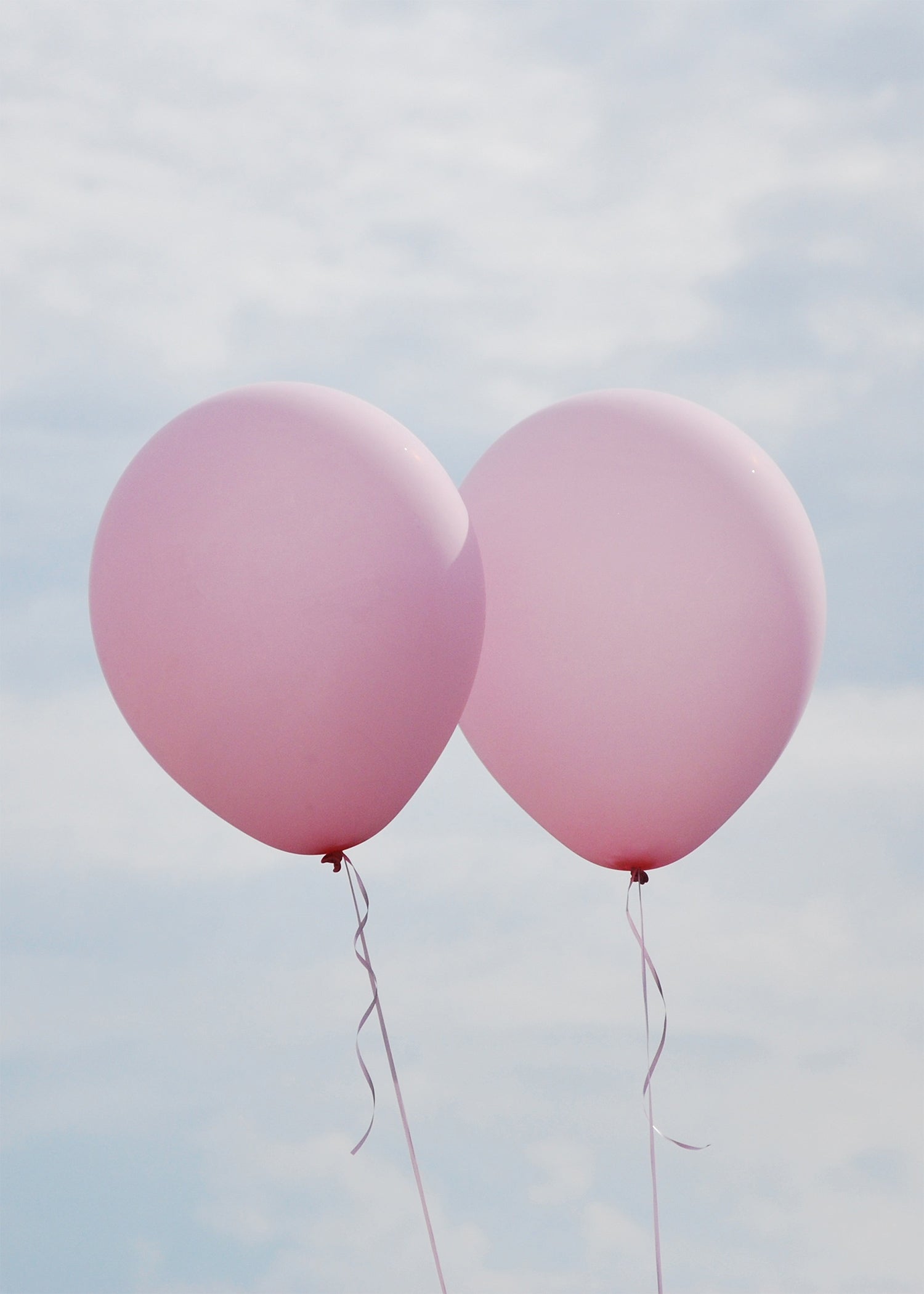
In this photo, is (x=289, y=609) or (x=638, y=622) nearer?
(x=289, y=609)

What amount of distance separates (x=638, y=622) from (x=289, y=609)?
1.16 m

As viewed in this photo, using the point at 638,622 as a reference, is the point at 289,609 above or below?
below

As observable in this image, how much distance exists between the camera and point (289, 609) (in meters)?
4.98

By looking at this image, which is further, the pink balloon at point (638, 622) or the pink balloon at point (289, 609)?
the pink balloon at point (638, 622)

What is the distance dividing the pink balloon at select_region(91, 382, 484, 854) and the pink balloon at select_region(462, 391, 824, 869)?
0.33 m

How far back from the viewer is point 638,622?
546 cm

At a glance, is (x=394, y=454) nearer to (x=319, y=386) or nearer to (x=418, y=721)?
(x=319, y=386)

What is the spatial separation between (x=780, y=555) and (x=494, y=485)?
0.97m

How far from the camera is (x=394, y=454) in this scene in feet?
17.3

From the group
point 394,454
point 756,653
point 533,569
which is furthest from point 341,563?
point 756,653

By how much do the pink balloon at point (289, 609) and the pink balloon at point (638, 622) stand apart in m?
0.33

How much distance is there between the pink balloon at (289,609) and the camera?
197 inches

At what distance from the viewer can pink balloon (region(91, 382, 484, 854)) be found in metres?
5.01

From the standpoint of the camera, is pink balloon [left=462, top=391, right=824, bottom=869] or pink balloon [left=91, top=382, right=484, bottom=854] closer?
pink balloon [left=91, top=382, right=484, bottom=854]
